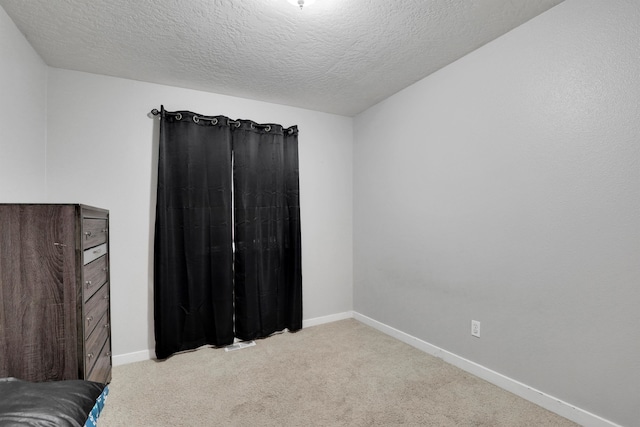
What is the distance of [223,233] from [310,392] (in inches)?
59.9

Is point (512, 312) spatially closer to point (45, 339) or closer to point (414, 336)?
point (414, 336)

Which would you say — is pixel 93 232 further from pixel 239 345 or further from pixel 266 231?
pixel 239 345

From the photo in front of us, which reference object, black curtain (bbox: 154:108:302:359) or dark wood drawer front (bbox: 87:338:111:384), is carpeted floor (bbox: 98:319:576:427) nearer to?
dark wood drawer front (bbox: 87:338:111:384)

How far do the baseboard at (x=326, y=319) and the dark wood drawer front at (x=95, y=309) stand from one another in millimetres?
1869

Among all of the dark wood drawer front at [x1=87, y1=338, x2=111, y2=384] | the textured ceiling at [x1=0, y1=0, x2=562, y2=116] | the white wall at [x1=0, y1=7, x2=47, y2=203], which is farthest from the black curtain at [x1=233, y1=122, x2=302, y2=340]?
the white wall at [x1=0, y1=7, x2=47, y2=203]

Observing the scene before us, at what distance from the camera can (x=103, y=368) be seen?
6.54 feet

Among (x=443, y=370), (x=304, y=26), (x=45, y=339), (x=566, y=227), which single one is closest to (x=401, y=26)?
(x=304, y=26)

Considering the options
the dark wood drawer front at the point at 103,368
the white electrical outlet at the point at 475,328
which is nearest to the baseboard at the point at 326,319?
the white electrical outlet at the point at 475,328

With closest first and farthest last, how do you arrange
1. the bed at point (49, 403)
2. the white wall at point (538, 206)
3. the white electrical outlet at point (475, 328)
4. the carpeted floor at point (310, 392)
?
the bed at point (49, 403)
the white wall at point (538, 206)
the carpeted floor at point (310, 392)
the white electrical outlet at point (475, 328)

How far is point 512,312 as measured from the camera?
2.01 m

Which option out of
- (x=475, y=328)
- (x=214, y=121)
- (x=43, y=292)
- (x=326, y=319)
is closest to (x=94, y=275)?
(x=43, y=292)

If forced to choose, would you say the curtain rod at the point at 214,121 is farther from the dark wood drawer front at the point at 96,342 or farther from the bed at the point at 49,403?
the bed at the point at 49,403

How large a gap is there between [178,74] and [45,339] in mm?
2025

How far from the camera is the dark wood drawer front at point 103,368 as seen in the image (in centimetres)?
178
